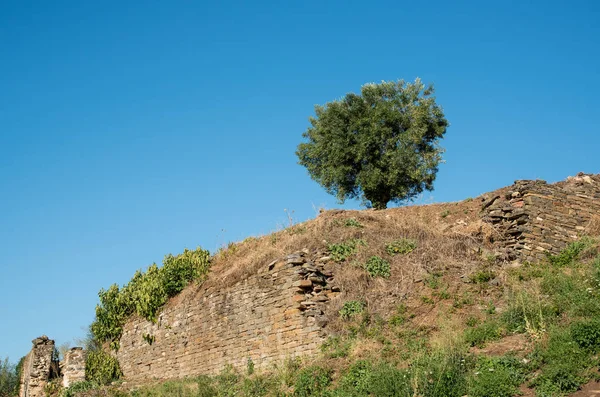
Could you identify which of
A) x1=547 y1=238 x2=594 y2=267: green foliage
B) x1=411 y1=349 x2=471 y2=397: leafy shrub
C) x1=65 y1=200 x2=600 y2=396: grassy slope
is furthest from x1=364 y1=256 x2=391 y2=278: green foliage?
x1=411 y1=349 x2=471 y2=397: leafy shrub

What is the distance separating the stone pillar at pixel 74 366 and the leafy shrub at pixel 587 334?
16429 millimetres

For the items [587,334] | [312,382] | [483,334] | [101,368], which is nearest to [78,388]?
[101,368]

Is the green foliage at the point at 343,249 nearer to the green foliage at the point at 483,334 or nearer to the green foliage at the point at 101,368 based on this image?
the green foliage at the point at 483,334

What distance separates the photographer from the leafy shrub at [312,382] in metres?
12.6

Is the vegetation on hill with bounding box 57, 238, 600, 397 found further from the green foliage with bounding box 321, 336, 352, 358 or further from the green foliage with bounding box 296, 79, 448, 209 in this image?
the green foliage with bounding box 296, 79, 448, 209

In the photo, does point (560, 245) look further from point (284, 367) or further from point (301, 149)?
point (301, 149)

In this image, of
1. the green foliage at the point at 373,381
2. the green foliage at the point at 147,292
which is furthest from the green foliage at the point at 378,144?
the green foliage at the point at 373,381

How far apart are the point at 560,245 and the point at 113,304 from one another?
603 inches

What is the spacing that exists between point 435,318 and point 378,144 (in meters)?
15.0

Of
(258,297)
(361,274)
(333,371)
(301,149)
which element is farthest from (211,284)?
(301,149)

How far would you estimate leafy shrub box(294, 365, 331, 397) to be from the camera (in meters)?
12.6

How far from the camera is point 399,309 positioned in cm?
1516

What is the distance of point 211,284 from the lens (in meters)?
19.6

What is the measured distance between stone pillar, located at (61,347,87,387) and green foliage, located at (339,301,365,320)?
10664mm
